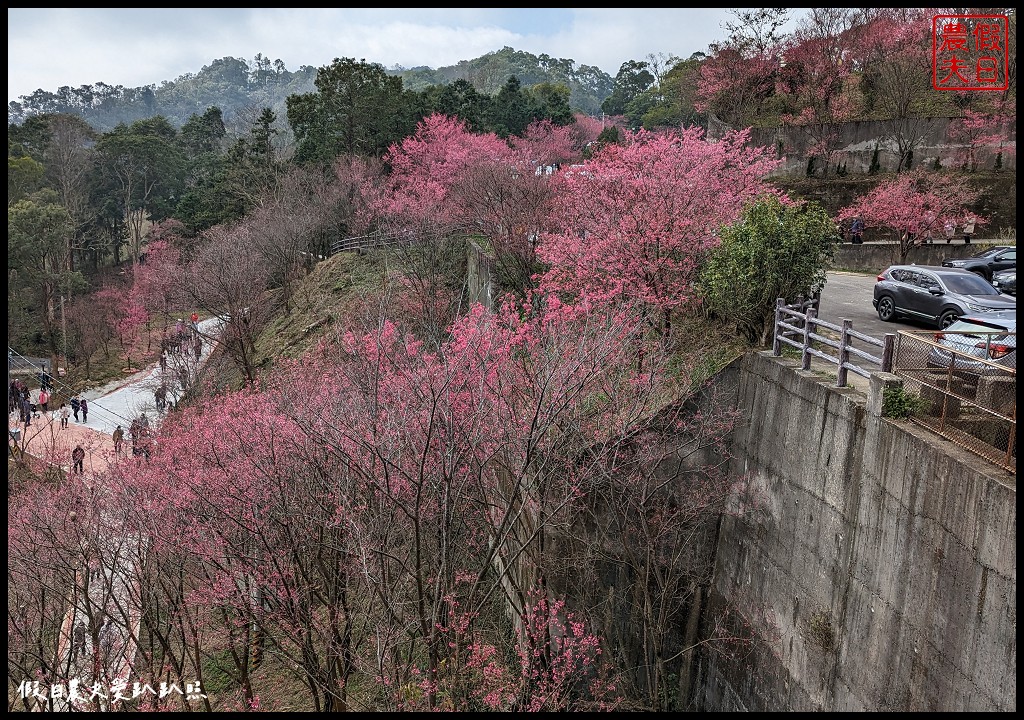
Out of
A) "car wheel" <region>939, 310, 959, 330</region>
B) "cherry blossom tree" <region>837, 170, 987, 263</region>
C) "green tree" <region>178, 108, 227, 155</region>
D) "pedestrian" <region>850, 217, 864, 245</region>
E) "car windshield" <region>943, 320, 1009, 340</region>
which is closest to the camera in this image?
"car windshield" <region>943, 320, 1009, 340</region>

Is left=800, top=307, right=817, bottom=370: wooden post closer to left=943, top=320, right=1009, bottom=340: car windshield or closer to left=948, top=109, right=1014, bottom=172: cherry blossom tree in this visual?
left=943, top=320, right=1009, bottom=340: car windshield

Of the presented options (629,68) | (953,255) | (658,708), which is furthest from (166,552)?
(629,68)

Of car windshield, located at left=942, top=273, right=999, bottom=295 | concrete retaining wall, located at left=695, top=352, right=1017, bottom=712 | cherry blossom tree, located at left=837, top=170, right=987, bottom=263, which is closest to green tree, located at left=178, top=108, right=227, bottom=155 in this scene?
cherry blossom tree, located at left=837, top=170, right=987, bottom=263

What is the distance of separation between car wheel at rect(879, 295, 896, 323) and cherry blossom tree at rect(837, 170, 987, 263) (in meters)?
8.43

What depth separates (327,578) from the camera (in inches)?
436

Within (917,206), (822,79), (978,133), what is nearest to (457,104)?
(822,79)

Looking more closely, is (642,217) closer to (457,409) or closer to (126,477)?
(457,409)

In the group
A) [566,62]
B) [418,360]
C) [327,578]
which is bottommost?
[327,578]

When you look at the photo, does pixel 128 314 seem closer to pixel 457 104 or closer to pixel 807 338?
pixel 457 104

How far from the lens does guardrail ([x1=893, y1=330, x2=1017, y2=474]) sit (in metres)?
7.06

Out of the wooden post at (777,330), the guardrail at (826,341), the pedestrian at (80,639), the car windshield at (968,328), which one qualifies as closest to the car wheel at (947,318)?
the guardrail at (826,341)

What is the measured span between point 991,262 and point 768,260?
434 inches

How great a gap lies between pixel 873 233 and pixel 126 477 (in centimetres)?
2614

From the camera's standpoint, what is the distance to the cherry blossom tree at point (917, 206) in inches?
908
